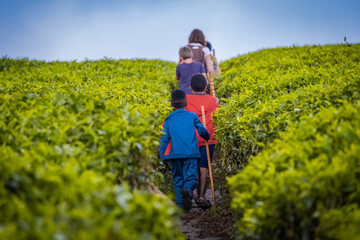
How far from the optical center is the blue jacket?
5.28 m

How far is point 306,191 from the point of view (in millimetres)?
2484

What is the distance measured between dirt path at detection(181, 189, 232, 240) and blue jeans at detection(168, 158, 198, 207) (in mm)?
364

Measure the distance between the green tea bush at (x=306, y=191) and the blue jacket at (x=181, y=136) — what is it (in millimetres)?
2219

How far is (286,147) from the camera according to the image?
3.23 meters

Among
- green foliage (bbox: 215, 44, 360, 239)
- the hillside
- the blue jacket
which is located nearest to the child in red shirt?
the blue jacket

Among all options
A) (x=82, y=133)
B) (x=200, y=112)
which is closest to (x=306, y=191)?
(x=82, y=133)

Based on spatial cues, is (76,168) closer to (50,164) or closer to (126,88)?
(50,164)

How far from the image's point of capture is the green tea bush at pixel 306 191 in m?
2.50

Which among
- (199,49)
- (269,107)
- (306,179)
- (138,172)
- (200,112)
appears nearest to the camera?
(306,179)

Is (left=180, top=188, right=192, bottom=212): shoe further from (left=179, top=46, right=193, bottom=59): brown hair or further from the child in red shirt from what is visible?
(left=179, top=46, right=193, bottom=59): brown hair

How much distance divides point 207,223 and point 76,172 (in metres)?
3.19

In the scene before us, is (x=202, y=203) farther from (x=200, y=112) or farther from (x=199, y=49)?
(x=199, y=49)

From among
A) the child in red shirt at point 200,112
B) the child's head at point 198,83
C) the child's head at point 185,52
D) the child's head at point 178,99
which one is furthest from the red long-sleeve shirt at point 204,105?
the child's head at point 185,52

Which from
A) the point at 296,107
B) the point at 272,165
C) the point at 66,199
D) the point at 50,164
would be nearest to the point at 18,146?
the point at 50,164
